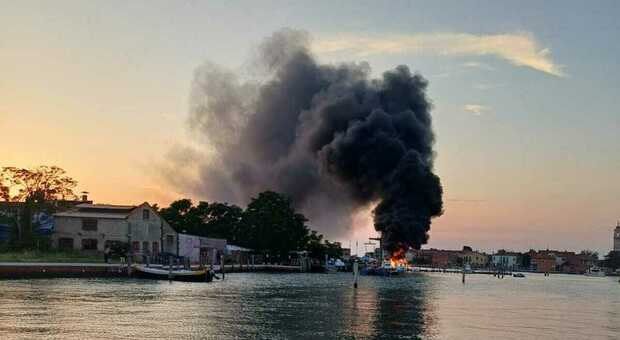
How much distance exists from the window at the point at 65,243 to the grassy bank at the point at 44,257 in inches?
174

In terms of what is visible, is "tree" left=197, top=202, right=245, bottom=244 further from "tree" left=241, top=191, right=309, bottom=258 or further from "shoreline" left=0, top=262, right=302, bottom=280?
"shoreline" left=0, top=262, right=302, bottom=280

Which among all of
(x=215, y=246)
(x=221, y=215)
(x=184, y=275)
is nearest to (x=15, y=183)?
(x=184, y=275)

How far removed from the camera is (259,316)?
48656 mm

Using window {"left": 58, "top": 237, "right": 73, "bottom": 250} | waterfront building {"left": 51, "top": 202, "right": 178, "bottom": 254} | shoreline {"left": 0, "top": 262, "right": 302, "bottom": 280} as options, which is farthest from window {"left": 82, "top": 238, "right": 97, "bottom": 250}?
shoreline {"left": 0, "top": 262, "right": 302, "bottom": 280}

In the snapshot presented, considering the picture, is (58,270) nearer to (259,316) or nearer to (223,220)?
(259,316)

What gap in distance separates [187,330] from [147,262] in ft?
201

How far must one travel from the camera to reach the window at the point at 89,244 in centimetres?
10288

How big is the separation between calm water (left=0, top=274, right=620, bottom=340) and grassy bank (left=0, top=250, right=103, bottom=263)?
15378 millimetres

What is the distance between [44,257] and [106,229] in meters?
13.4

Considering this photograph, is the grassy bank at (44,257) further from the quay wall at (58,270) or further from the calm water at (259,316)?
the calm water at (259,316)

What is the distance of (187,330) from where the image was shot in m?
39.6

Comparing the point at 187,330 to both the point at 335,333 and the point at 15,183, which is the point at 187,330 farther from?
the point at 15,183

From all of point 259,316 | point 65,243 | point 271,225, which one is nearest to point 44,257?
point 65,243

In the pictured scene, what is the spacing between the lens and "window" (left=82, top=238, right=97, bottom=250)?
10288cm
